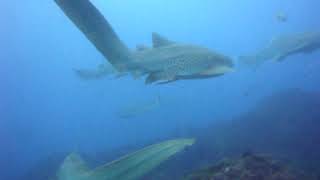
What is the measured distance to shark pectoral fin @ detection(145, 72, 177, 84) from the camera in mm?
3914

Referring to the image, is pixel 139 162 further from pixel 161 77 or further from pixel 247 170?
pixel 247 170

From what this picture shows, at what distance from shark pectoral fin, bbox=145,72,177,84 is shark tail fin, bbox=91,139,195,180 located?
669mm

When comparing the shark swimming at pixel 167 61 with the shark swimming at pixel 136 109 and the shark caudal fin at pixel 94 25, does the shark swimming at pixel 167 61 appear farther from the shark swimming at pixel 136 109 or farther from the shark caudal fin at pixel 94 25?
the shark swimming at pixel 136 109

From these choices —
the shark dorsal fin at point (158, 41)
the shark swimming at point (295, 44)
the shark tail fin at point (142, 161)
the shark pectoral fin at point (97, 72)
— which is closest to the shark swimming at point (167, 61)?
the shark dorsal fin at point (158, 41)

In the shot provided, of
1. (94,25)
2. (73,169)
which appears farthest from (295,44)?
(94,25)

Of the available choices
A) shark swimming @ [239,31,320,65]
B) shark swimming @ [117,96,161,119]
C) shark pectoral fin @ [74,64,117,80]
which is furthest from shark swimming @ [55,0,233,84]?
shark swimming @ [117,96,161,119]

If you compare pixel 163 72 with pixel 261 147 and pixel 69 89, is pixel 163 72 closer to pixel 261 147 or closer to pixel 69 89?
pixel 261 147

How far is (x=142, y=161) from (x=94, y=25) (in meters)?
1.02

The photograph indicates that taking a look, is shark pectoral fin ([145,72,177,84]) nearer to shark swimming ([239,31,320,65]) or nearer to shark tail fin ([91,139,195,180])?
shark tail fin ([91,139,195,180])

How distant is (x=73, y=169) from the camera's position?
3.71m

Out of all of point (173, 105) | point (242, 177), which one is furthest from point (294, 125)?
point (173, 105)

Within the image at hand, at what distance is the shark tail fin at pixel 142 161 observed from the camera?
3.33 metres

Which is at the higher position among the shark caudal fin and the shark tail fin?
the shark caudal fin

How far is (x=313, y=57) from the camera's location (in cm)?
2095
